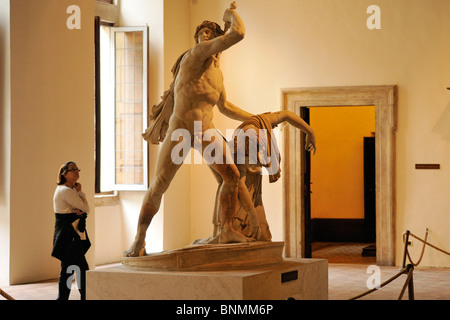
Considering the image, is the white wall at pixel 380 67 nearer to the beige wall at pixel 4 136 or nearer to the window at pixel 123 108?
the window at pixel 123 108

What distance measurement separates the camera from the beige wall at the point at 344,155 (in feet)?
51.0

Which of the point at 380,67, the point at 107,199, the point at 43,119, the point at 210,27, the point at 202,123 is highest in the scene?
the point at 380,67

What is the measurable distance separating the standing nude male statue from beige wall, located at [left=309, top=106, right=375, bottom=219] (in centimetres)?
908

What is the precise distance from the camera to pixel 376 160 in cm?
1150

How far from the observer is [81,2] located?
10.3 metres

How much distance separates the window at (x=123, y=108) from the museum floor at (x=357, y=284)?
280 cm

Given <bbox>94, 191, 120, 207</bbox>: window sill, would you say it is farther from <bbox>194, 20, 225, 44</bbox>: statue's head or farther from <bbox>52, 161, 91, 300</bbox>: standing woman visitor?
<bbox>194, 20, 225, 44</bbox>: statue's head

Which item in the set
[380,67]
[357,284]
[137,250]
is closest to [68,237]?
[137,250]

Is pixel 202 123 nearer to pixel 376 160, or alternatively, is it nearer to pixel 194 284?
pixel 194 284

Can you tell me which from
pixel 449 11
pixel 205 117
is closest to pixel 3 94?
pixel 205 117

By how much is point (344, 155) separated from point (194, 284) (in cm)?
1016

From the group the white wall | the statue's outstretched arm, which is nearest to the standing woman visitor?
the statue's outstretched arm
